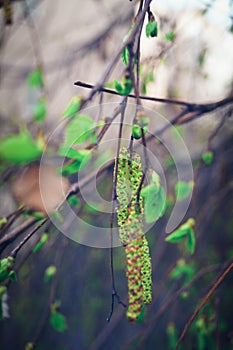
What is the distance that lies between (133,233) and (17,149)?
26 cm

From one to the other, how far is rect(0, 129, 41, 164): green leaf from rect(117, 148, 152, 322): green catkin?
9.2 inches

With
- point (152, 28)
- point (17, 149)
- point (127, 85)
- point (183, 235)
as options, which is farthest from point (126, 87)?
point (183, 235)

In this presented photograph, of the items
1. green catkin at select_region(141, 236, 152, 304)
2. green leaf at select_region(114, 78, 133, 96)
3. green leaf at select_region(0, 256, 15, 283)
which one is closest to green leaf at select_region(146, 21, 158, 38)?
green leaf at select_region(114, 78, 133, 96)

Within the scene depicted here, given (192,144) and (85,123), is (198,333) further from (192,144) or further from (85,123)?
(192,144)

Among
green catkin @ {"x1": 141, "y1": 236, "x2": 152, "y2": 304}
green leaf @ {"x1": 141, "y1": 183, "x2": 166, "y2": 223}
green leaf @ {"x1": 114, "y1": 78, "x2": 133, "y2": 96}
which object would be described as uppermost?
green leaf @ {"x1": 114, "y1": 78, "x2": 133, "y2": 96}

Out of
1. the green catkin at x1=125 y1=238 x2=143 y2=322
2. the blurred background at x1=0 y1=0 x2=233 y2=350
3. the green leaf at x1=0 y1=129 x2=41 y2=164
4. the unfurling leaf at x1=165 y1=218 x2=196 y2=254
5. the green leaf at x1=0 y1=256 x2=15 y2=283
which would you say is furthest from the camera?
the blurred background at x1=0 y1=0 x2=233 y2=350

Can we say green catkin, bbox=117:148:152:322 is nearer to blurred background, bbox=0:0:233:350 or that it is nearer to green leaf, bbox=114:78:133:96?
green leaf, bbox=114:78:133:96

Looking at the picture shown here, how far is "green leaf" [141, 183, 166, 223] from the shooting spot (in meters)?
0.65

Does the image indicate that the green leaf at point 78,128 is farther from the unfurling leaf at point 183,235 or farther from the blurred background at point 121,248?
the blurred background at point 121,248

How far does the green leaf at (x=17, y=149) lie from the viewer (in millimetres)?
366

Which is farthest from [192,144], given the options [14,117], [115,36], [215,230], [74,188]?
[74,188]

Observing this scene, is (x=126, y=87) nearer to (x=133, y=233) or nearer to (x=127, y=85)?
(x=127, y=85)

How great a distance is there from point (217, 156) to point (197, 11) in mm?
629

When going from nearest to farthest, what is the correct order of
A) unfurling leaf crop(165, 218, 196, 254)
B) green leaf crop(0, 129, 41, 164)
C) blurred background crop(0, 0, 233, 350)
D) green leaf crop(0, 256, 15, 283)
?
green leaf crop(0, 129, 41, 164)
green leaf crop(0, 256, 15, 283)
unfurling leaf crop(165, 218, 196, 254)
blurred background crop(0, 0, 233, 350)
